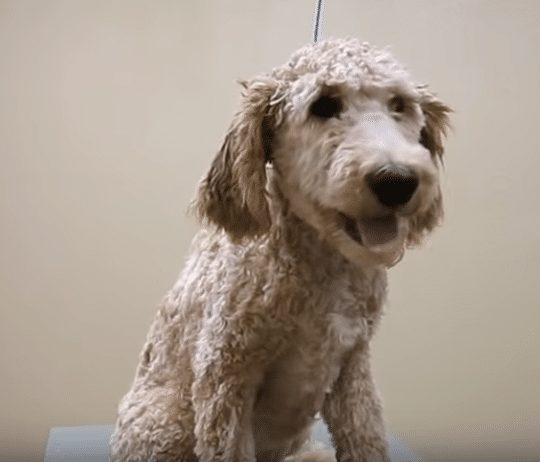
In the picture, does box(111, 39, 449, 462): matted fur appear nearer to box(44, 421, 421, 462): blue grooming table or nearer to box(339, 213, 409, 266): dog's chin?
box(339, 213, 409, 266): dog's chin

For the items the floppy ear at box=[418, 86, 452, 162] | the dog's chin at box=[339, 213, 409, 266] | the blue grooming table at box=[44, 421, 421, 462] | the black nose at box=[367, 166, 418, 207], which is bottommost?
the blue grooming table at box=[44, 421, 421, 462]

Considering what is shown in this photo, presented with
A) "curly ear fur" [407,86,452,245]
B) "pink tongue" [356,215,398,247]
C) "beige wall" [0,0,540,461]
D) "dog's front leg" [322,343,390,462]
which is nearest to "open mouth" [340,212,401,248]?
"pink tongue" [356,215,398,247]

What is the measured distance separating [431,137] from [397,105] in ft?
0.35

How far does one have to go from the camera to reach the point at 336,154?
3.08 feet

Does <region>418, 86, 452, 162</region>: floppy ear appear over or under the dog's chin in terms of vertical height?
over

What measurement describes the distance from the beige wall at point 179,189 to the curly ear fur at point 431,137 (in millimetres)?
707

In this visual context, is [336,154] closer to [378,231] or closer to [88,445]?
[378,231]

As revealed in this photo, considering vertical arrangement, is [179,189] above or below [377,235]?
below

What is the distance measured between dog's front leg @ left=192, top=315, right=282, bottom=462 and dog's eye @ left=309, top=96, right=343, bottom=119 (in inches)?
10.8

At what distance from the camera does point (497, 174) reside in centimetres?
187

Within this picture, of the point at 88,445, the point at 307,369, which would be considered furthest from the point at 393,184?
the point at 88,445

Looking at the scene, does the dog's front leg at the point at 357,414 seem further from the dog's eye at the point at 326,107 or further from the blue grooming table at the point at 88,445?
the dog's eye at the point at 326,107

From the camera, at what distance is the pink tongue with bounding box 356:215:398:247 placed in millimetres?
939

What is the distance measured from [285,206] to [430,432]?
3.05 feet
